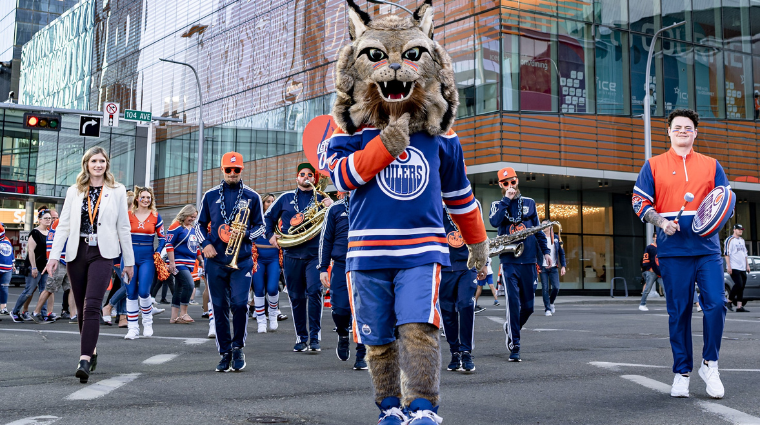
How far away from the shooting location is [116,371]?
279 inches

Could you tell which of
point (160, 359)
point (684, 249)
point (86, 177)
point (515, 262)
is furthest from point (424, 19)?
point (160, 359)

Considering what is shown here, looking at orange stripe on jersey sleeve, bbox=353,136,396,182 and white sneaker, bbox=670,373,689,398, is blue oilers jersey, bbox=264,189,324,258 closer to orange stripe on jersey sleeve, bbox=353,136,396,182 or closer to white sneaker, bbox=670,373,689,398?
white sneaker, bbox=670,373,689,398

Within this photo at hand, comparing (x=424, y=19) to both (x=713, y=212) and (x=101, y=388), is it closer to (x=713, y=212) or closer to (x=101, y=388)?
(x=713, y=212)

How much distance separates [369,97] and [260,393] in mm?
2801

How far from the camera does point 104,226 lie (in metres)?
6.89

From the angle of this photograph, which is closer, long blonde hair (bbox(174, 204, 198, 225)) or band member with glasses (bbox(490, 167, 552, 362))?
band member with glasses (bbox(490, 167, 552, 362))

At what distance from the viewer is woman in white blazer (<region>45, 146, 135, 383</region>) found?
265 inches

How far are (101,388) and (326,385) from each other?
1771 millimetres

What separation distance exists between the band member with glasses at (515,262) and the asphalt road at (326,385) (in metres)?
0.41

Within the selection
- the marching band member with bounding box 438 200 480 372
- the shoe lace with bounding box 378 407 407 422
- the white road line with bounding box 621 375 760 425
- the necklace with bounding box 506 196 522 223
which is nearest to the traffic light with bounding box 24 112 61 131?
the necklace with bounding box 506 196 522 223

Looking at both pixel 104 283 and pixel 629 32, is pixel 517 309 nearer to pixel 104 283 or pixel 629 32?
pixel 104 283

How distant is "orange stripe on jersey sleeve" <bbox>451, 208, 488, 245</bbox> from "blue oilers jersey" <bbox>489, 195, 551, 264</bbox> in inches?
154

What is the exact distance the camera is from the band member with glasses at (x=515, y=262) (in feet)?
26.6

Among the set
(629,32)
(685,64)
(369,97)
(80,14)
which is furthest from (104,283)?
(80,14)
